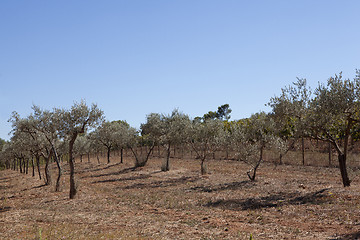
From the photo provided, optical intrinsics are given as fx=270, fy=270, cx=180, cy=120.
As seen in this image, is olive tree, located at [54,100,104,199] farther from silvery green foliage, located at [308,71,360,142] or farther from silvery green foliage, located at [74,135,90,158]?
silvery green foliage, located at [74,135,90,158]

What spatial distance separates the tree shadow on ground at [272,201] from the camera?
16672 mm

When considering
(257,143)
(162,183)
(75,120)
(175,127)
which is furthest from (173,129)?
(75,120)

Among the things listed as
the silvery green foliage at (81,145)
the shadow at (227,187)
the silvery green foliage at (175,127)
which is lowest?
the shadow at (227,187)

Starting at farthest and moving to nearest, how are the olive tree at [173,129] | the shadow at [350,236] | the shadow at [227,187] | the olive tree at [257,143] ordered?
the olive tree at [173,129]
the olive tree at [257,143]
the shadow at [227,187]
the shadow at [350,236]

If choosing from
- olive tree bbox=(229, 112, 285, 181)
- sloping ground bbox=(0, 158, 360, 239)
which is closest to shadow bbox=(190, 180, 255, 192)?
sloping ground bbox=(0, 158, 360, 239)

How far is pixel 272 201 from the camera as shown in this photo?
17688 mm

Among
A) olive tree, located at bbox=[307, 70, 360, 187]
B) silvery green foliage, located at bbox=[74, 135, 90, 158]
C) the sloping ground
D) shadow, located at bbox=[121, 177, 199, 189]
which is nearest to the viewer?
the sloping ground

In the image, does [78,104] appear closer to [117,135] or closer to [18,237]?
[18,237]

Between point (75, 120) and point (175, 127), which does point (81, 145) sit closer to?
point (175, 127)

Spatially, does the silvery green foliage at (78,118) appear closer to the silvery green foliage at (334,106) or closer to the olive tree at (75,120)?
the olive tree at (75,120)

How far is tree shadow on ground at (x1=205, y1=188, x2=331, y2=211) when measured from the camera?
16672 millimetres

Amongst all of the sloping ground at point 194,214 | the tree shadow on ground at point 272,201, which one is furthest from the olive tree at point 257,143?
→ the tree shadow on ground at point 272,201

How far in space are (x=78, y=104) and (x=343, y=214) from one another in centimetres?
1863

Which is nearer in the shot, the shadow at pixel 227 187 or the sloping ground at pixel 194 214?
the sloping ground at pixel 194 214
